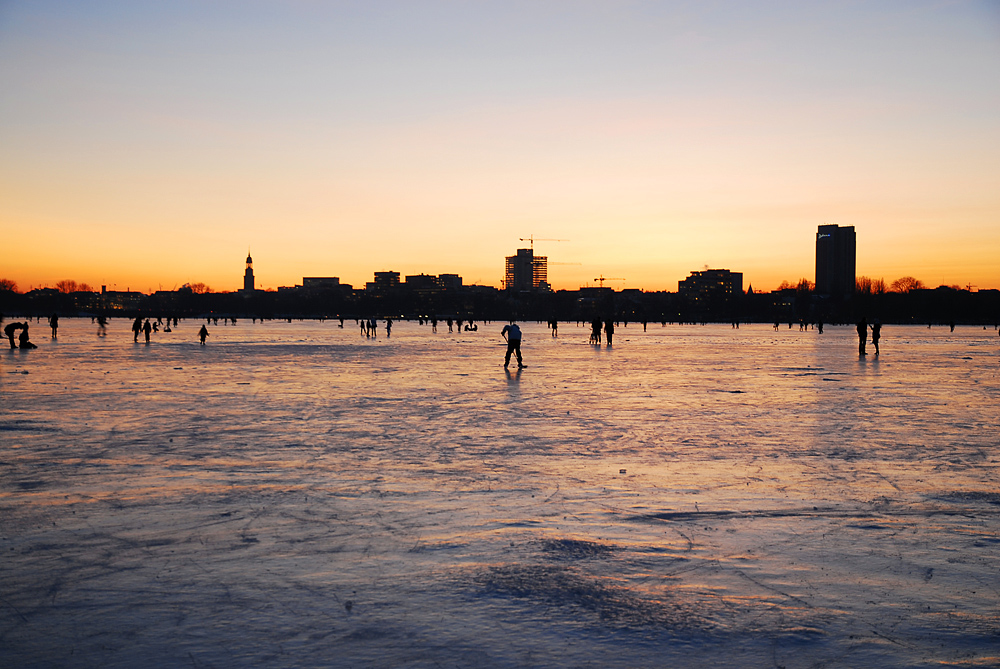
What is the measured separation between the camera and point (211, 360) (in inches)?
1017

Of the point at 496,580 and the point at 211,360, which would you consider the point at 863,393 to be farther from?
the point at 211,360

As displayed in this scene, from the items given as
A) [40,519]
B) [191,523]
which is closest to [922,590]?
[191,523]

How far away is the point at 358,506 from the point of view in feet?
19.2

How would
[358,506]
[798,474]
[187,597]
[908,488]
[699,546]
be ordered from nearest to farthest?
[187,597] < [699,546] < [358,506] < [908,488] < [798,474]

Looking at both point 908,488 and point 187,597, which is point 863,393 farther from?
point 187,597

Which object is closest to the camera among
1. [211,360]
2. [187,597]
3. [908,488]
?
[187,597]

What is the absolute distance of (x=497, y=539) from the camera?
497cm

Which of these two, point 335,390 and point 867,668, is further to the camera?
point 335,390

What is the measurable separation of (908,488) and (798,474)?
0.90 metres

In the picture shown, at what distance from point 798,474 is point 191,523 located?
16.7ft

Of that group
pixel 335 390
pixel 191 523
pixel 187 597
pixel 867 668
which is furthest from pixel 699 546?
pixel 335 390

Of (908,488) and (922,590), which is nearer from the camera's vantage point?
(922,590)

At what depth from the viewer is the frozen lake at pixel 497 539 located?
11.3 ft

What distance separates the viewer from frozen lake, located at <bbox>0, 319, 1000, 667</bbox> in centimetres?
344
